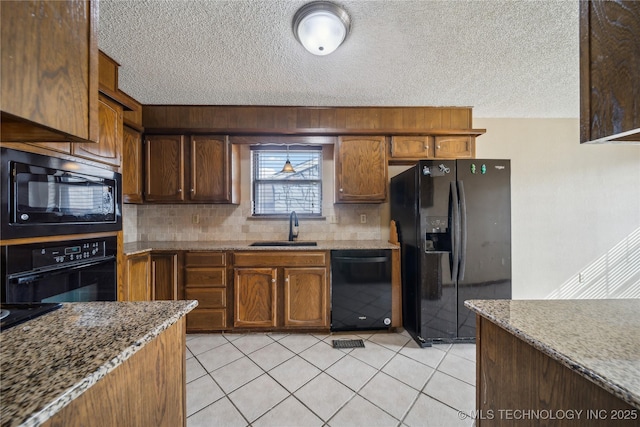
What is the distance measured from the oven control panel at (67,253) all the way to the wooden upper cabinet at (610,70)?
2.44 meters

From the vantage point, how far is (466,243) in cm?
221

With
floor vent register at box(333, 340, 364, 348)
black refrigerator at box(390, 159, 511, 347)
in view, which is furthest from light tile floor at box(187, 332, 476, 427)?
black refrigerator at box(390, 159, 511, 347)

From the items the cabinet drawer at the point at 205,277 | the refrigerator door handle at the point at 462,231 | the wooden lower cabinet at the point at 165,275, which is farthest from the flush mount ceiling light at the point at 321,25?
the wooden lower cabinet at the point at 165,275

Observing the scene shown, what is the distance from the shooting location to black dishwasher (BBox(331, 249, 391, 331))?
7.97 feet

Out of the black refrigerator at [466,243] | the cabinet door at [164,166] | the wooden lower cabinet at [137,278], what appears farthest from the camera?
the cabinet door at [164,166]

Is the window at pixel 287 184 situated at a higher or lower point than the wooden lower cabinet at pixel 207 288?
higher

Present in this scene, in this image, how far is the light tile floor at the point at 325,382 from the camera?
1.45m

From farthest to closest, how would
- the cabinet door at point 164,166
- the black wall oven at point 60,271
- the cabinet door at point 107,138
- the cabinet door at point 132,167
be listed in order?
the cabinet door at point 164,166 → the cabinet door at point 132,167 → the cabinet door at point 107,138 → the black wall oven at point 60,271

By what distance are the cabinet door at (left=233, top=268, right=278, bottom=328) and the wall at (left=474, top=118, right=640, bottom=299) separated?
289 cm

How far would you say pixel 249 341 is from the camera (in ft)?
7.55

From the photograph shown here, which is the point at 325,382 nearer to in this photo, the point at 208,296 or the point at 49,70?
the point at 208,296

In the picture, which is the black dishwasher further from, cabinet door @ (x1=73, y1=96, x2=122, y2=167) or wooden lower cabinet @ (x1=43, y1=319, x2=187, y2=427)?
cabinet door @ (x1=73, y1=96, x2=122, y2=167)

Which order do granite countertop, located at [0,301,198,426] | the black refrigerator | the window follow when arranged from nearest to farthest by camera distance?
granite countertop, located at [0,301,198,426] → the black refrigerator → the window

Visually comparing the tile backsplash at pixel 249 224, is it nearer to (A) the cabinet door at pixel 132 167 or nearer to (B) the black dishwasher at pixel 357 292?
(A) the cabinet door at pixel 132 167
